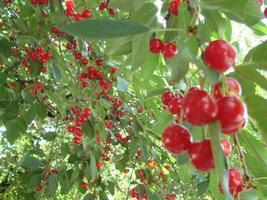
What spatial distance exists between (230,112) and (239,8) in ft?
1.37

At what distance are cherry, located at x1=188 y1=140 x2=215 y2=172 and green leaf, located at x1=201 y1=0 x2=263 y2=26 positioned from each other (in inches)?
14.6

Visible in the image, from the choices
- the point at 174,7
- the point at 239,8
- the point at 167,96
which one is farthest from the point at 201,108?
the point at 174,7

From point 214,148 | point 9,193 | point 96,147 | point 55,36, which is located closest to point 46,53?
point 55,36

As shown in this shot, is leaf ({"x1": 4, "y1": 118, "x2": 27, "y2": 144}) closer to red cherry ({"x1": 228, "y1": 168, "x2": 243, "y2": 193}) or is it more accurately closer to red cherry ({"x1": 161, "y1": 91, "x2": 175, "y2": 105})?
red cherry ({"x1": 161, "y1": 91, "x2": 175, "y2": 105})

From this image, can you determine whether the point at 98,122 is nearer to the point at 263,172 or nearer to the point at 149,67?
the point at 149,67

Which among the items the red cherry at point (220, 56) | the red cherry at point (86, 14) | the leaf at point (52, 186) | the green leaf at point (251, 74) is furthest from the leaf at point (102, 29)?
the leaf at point (52, 186)

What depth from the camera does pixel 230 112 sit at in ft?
2.85

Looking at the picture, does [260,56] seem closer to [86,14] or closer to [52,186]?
[86,14]

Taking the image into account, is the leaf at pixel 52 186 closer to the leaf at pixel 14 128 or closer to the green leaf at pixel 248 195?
the leaf at pixel 14 128

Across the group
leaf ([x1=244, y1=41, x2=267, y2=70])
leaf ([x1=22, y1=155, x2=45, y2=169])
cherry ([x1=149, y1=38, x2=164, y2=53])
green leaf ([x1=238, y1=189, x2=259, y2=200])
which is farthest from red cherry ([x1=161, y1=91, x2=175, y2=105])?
leaf ([x1=22, y1=155, x2=45, y2=169])

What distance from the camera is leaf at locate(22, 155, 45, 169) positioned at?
358cm

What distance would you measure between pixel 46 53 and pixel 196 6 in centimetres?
194

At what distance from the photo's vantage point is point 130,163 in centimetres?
394

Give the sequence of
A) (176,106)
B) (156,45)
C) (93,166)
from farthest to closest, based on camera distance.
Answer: (93,166) → (156,45) → (176,106)
